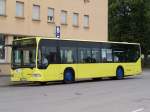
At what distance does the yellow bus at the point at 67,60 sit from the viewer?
27859mm

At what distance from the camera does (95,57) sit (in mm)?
32531

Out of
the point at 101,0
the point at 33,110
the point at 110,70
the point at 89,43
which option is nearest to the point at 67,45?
the point at 89,43

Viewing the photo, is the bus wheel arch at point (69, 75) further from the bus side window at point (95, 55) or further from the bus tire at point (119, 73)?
the bus tire at point (119, 73)

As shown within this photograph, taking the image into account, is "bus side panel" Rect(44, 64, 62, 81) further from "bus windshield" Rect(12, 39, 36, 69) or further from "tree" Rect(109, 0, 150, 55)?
"tree" Rect(109, 0, 150, 55)

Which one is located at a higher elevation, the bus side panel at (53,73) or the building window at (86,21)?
the building window at (86,21)

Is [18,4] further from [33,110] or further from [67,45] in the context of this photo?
[33,110]

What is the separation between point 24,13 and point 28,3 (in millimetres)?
931

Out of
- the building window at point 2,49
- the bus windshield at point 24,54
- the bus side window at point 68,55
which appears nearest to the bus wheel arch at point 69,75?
the bus side window at point 68,55

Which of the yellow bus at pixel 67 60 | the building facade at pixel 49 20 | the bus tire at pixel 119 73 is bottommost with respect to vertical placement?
the bus tire at pixel 119 73

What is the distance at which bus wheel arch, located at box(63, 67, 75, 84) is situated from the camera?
2980 centimetres

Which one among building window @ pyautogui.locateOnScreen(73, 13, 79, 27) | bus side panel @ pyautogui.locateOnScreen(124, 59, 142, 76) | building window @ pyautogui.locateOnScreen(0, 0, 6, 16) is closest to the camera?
bus side panel @ pyautogui.locateOnScreen(124, 59, 142, 76)

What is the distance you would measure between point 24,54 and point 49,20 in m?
13.7

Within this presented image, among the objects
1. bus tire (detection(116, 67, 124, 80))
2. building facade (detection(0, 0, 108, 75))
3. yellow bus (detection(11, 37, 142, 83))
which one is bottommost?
bus tire (detection(116, 67, 124, 80))

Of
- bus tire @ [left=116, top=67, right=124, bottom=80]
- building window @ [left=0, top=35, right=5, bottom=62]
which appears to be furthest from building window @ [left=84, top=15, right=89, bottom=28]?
bus tire @ [left=116, top=67, right=124, bottom=80]
